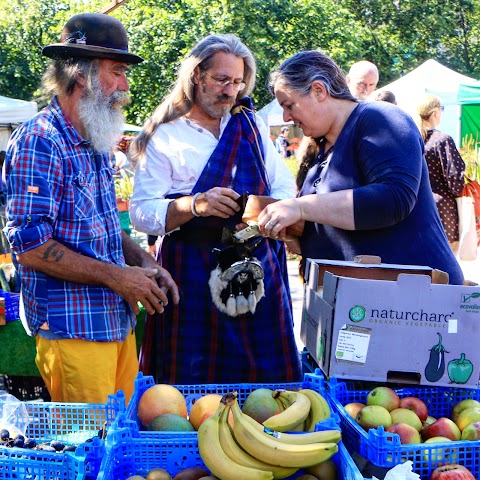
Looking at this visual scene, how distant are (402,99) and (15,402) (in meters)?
11.8

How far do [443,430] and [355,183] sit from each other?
35.4 inches

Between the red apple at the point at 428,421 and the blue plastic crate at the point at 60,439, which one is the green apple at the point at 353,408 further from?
the blue plastic crate at the point at 60,439

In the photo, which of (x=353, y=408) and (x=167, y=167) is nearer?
(x=353, y=408)

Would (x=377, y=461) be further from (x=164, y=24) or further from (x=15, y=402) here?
(x=164, y=24)

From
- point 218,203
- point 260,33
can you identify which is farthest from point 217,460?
point 260,33

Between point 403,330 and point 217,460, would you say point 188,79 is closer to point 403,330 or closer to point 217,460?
point 403,330

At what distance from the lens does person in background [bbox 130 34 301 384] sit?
301cm

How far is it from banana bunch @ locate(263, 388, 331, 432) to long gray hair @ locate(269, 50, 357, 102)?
3.68 ft

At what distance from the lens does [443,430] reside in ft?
6.50

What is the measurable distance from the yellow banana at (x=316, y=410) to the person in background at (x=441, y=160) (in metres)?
3.54

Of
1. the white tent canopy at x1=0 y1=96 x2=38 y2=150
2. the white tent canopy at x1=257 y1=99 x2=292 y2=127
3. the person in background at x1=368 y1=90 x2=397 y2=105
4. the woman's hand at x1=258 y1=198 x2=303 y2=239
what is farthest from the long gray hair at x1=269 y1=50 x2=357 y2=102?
the white tent canopy at x1=257 y1=99 x2=292 y2=127

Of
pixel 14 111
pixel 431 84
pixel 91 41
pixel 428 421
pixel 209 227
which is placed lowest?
pixel 428 421

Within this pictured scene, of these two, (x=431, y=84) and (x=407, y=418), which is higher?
(x=431, y=84)

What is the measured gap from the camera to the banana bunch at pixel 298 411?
1.88 m
